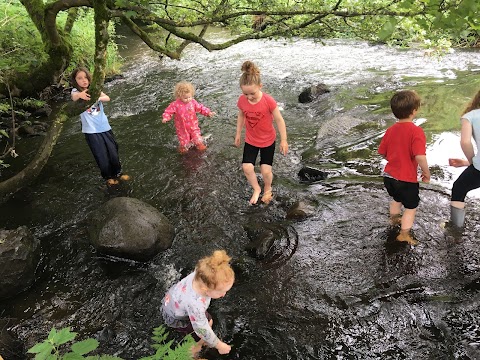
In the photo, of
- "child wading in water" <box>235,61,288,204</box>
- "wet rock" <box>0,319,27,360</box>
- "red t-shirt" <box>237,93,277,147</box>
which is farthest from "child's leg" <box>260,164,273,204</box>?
"wet rock" <box>0,319,27,360</box>

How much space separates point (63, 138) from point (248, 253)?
5783 mm

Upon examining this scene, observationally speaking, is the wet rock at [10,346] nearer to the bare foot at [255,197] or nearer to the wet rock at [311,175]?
the bare foot at [255,197]

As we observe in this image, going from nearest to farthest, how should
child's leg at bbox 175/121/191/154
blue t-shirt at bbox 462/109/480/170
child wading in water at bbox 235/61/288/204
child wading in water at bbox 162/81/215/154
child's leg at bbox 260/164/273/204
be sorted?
Result: 1. blue t-shirt at bbox 462/109/480/170
2. child wading in water at bbox 235/61/288/204
3. child's leg at bbox 260/164/273/204
4. child wading in water at bbox 162/81/215/154
5. child's leg at bbox 175/121/191/154

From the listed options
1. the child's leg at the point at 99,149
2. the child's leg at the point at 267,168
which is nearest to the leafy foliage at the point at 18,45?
the child's leg at the point at 99,149

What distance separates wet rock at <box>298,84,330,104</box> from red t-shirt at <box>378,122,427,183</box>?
5649 millimetres

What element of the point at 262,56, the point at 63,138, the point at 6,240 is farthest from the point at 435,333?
the point at 262,56

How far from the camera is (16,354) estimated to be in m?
3.42

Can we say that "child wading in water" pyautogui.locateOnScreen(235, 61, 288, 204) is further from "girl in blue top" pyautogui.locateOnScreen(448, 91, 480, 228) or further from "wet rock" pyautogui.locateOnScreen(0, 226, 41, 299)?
"wet rock" pyautogui.locateOnScreen(0, 226, 41, 299)

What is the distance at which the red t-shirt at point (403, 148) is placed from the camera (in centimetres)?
390

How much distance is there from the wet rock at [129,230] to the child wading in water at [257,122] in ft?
4.79

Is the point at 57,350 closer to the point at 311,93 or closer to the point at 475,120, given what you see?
the point at 475,120

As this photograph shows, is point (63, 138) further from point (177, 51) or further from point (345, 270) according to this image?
point (345, 270)

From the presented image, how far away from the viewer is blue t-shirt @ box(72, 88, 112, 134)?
5777 mm

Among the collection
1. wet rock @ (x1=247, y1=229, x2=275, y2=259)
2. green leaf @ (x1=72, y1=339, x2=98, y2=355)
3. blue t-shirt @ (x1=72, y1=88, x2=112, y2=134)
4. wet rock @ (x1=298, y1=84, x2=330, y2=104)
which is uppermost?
green leaf @ (x1=72, y1=339, x2=98, y2=355)
